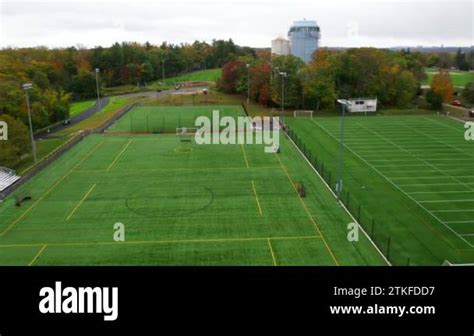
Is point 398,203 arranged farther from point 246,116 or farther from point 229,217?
point 246,116

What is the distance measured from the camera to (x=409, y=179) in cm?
2888

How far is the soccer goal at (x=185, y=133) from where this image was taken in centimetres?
4201

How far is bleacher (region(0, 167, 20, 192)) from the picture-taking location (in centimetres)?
2881

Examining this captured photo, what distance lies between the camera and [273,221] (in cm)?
2280

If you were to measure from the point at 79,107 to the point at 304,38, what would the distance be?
6056 centimetres

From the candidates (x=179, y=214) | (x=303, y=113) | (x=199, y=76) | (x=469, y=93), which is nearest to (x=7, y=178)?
(x=179, y=214)

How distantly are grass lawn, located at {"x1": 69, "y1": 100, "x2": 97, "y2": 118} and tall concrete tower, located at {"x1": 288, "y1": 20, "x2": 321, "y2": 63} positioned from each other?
53818 mm

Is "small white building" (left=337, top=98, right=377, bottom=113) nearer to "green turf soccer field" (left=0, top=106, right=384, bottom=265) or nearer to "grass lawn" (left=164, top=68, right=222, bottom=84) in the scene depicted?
"green turf soccer field" (left=0, top=106, right=384, bottom=265)

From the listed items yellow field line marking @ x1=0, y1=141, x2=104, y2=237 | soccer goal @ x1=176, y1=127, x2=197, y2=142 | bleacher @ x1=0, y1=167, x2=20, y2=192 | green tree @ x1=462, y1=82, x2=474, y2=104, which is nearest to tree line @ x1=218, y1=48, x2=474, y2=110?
green tree @ x1=462, y1=82, x2=474, y2=104

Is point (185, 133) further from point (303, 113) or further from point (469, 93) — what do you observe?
point (469, 93)

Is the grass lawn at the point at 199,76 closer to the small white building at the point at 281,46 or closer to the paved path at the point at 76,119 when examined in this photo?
the small white building at the point at 281,46

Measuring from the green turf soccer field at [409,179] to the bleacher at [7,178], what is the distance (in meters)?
20.9

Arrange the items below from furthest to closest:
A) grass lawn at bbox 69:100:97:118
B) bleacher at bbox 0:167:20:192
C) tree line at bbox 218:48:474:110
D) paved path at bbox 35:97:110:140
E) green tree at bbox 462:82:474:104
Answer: grass lawn at bbox 69:100:97:118, green tree at bbox 462:82:474:104, tree line at bbox 218:48:474:110, paved path at bbox 35:97:110:140, bleacher at bbox 0:167:20:192
